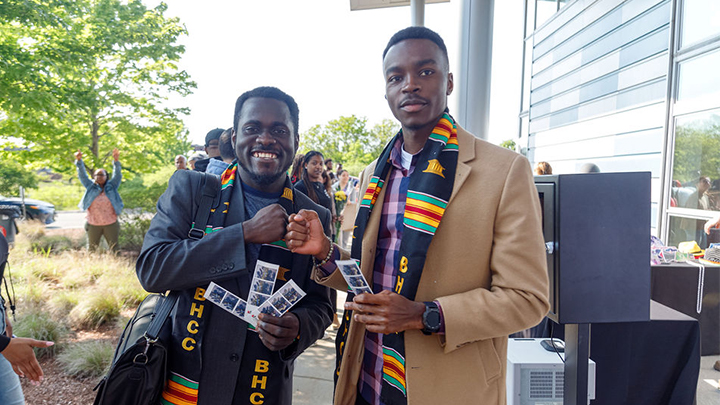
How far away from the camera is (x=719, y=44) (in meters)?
6.09

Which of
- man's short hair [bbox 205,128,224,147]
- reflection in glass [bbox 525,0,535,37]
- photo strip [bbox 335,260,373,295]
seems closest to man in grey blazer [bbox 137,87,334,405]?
photo strip [bbox 335,260,373,295]

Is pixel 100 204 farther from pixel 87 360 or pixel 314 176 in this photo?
pixel 314 176

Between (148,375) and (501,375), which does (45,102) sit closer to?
(148,375)

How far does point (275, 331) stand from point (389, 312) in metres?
0.55

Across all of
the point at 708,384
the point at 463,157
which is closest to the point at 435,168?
the point at 463,157

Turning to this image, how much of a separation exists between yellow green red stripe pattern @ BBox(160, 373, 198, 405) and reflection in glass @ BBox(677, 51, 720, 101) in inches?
318

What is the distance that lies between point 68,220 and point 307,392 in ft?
70.4

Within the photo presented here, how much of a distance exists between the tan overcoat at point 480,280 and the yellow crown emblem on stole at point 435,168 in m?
0.07

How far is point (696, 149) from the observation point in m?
6.77

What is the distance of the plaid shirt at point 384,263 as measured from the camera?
1.66 m

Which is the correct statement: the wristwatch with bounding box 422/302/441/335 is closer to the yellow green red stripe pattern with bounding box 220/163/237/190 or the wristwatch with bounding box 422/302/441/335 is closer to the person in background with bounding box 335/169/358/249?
the yellow green red stripe pattern with bounding box 220/163/237/190

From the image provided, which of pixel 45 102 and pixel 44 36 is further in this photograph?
pixel 44 36

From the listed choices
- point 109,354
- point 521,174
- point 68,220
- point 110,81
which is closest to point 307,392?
point 109,354

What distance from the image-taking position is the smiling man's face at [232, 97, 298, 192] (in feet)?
6.11
